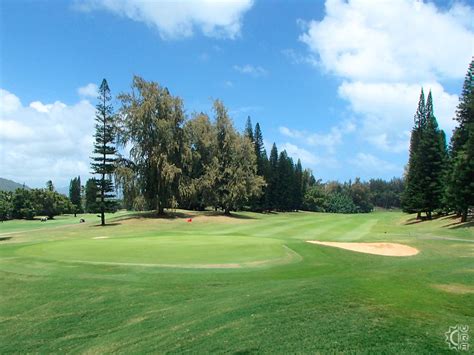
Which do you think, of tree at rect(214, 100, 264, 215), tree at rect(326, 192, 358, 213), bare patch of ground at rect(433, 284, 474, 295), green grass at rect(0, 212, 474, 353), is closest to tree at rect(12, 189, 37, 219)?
tree at rect(214, 100, 264, 215)

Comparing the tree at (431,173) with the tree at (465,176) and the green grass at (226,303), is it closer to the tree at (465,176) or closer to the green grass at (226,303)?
the tree at (465,176)

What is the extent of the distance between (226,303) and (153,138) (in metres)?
43.8

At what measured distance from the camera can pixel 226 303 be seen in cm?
989

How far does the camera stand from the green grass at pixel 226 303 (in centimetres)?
718

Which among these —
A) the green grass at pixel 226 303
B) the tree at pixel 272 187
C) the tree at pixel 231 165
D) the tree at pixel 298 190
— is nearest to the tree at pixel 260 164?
the tree at pixel 272 187

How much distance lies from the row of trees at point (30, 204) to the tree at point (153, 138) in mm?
44547

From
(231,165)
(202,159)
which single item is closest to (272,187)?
(231,165)

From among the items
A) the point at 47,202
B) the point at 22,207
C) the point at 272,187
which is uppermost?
the point at 272,187

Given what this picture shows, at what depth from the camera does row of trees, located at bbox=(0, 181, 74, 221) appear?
85188 mm

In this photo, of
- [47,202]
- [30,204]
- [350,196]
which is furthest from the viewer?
Answer: [350,196]

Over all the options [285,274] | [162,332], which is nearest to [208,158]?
[285,274]

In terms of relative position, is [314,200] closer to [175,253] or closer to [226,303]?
[175,253]

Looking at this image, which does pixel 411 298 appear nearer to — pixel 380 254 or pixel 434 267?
pixel 434 267

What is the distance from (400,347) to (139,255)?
41.3 ft
